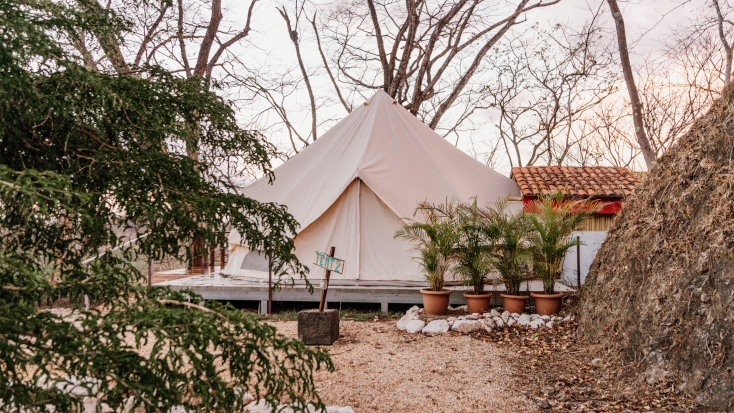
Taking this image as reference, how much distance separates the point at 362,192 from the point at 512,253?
103 inches

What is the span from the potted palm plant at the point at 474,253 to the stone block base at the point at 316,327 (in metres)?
2.03

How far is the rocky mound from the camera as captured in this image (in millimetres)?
3525

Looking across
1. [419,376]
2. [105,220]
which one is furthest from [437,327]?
[105,220]

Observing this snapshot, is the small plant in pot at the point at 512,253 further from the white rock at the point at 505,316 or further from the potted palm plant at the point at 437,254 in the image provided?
the potted palm plant at the point at 437,254

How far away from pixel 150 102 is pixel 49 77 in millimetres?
416

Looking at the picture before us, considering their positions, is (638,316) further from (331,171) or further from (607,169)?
(607,169)

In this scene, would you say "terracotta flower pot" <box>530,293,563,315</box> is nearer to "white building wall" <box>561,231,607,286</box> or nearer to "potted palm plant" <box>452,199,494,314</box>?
"potted palm plant" <box>452,199,494,314</box>

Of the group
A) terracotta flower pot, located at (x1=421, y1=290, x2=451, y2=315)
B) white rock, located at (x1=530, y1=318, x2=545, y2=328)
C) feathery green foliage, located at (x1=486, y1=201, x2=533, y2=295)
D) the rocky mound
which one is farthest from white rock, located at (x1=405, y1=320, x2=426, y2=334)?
the rocky mound

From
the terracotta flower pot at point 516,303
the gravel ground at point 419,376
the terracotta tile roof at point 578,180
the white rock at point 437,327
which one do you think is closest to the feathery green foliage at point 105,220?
the gravel ground at point 419,376

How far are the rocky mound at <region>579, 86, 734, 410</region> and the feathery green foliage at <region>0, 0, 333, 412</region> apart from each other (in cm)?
298

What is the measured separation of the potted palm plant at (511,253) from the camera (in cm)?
642

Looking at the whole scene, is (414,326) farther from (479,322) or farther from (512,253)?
(512,253)

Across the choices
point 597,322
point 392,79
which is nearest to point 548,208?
point 597,322

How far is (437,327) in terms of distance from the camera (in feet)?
19.6
